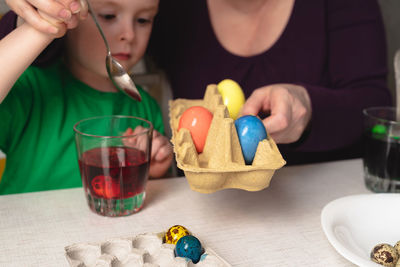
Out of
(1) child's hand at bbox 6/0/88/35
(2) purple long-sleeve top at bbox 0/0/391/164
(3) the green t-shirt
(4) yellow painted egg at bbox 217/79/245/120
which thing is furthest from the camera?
(2) purple long-sleeve top at bbox 0/0/391/164

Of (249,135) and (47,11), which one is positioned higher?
(47,11)

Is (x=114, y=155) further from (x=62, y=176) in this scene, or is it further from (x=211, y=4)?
(x=211, y=4)

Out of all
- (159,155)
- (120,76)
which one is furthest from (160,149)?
(120,76)

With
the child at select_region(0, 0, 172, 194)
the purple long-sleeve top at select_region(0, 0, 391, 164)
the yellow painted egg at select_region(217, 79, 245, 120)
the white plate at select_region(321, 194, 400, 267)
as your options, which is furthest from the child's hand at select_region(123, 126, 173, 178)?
the white plate at select_region(321, 194, 400, 267)

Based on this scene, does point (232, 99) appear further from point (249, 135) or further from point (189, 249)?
point (189, 249)

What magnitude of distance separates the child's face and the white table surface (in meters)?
0.32

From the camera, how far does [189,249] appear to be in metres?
0.55

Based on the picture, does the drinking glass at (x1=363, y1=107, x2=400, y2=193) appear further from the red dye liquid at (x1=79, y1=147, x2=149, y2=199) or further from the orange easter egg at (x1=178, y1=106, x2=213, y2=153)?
the red dye liquid at (x1=79, y1=147, x2=149, y2=199)

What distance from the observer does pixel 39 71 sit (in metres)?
0.98

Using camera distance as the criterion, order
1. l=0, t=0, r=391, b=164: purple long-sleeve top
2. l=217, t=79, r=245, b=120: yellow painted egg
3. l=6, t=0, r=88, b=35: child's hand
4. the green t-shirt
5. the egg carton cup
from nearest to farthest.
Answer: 1. the egg carton cup
2. l=6, t=0, r=88, b=35: child's hand
3. l=217, t=79, r=245, b=120: yellow painted egg
4. the green t-shirt
5. l=0, t=0, r=391, b=164: purple long-sleeve top

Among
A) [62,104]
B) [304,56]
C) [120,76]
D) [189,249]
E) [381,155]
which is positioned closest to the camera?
[189,249]

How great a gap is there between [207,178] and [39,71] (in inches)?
23.4

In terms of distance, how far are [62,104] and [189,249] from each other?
61 cm

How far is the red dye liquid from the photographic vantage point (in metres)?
0.68
